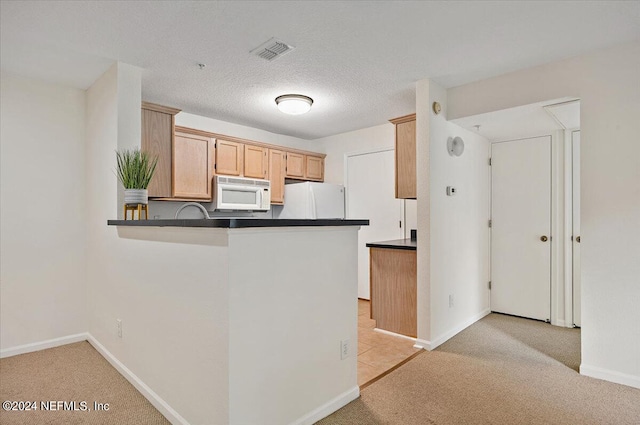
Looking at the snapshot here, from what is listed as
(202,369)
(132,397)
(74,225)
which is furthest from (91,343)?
(202,369)

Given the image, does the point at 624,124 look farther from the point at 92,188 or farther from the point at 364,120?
the point at 92,188

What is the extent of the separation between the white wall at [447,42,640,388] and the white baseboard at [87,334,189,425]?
2.76 metres

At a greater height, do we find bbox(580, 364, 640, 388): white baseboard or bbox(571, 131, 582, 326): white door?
bbox(571, 131, 582, 326): white door

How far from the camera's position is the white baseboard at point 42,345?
9.32 ft

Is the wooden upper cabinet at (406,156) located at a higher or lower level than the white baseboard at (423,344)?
higher

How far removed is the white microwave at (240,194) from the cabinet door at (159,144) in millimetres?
585

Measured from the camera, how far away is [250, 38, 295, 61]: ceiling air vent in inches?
94.3

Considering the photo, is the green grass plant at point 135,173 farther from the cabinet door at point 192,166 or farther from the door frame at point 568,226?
the door frame at point 568,226

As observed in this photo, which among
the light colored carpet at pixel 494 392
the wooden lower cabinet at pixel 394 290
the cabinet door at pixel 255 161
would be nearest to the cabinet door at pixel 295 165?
the cabinet door at pixel 255 161

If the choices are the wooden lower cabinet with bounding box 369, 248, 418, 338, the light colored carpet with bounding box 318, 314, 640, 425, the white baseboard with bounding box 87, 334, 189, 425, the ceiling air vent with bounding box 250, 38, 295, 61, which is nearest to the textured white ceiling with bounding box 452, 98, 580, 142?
the wooden lower cabinet with bounding box 369, 248, 418, 338

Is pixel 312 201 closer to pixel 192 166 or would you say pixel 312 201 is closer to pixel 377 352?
pixel 192 166

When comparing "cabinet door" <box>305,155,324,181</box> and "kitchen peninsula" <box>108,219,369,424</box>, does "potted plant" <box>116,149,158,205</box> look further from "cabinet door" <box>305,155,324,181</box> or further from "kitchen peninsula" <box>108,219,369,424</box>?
"cabinet door" <box>305,155,324,181</box>

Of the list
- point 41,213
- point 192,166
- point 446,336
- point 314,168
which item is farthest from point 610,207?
point 41,213

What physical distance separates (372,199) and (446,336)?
84.8 inches
